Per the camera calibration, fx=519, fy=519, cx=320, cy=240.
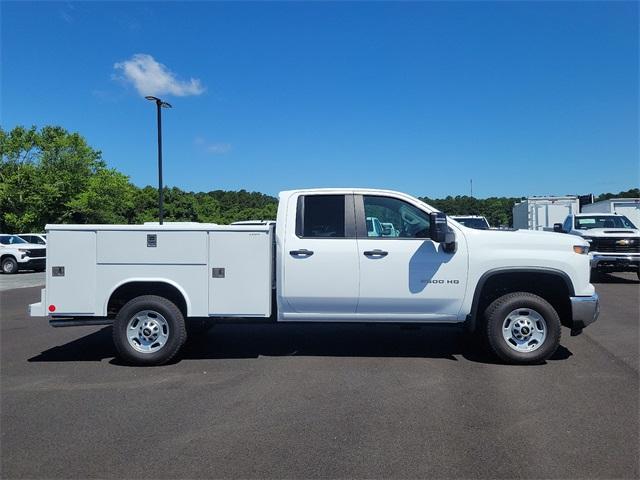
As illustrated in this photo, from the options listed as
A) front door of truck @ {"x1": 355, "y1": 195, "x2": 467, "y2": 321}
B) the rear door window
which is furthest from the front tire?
front door of truck @ {"x1": 355, "y1": 195, "x2": 467, "y2": 321}

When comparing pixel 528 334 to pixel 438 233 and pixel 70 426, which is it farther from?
pixel 70 426

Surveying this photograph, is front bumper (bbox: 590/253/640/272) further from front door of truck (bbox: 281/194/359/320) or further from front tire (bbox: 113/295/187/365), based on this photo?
front tire (bbox: 113/295/187/365)

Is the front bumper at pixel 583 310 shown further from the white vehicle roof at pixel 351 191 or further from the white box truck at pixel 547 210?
the white box truck at pixel 547 210

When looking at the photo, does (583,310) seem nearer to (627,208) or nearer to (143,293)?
(143,293)

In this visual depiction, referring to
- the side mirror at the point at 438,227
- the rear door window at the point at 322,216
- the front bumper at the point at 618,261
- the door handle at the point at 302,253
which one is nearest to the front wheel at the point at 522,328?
the side mirror at the point at 438,227

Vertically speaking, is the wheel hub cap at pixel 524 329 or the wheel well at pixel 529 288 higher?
the wheel well at pixel 529 288

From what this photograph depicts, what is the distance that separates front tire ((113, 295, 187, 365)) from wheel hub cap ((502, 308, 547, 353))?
3736mm

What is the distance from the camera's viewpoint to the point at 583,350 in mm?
6758

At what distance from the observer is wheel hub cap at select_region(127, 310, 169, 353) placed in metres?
6.04

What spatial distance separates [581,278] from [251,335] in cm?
462

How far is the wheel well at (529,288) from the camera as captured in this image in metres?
5.98

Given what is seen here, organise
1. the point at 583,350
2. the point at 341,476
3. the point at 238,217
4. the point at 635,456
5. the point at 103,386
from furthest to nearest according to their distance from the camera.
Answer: the point at 238,217, the point at 583,350, the point at 103,386, the point at 635,456, the point at 341,476

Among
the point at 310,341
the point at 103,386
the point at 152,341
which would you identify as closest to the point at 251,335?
the point at 310,341

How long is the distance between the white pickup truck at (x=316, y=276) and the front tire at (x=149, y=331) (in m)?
0.01
